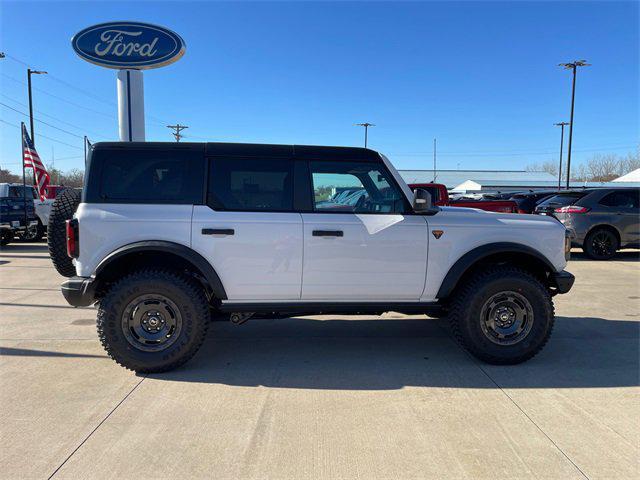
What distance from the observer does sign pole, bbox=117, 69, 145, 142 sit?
9898mm

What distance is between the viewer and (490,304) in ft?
13.9

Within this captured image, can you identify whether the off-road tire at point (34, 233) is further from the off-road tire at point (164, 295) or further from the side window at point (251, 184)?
the side window at point (251, 184)

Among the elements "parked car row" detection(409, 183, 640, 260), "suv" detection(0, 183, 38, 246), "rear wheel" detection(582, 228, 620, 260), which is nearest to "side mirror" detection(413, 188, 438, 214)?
"parked car row" detection(409, 183, 640, 260)

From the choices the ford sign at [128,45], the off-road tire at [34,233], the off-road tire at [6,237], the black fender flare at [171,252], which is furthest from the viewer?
the off-road tire at [34,233]

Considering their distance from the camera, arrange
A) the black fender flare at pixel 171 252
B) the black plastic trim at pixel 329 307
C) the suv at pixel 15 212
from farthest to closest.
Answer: the suv at pixel 15 212, the black plastic trim at pixel 329 307, the black fender flare at pixel 171 252

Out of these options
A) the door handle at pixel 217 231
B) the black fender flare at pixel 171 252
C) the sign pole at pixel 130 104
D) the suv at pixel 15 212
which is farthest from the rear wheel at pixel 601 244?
the suv at pixel 15 212

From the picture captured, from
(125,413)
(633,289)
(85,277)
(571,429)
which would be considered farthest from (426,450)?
(633,289)

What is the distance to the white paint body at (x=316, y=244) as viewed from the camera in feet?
12.8

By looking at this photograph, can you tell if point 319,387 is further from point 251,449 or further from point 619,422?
point 619,422

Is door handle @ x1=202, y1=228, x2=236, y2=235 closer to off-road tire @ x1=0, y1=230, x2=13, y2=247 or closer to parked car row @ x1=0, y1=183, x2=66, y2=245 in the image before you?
parked car row @ x1=0, y1=183, x2=66, y2=245

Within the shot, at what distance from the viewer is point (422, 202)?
4.04m

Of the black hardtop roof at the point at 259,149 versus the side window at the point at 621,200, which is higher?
the black hardtop roof at the point at 259,149

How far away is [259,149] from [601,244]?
9.84m

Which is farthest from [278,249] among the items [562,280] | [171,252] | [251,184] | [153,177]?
[562,280]
